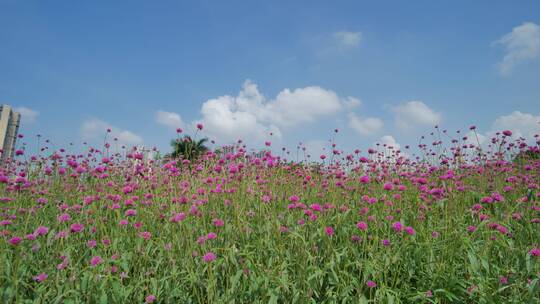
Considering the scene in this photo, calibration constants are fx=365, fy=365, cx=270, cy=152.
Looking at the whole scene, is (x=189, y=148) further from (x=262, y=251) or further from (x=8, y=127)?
(x=8, y=127)

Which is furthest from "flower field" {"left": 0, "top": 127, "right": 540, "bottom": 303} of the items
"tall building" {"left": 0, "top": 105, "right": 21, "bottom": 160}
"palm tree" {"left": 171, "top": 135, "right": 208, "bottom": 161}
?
"tall building" {"left": 0, "top": 105, "right": 21, "bottom": 160}

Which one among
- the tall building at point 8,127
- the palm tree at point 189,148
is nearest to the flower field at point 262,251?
the palm tree at point 189,148

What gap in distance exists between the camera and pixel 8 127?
37.3ft

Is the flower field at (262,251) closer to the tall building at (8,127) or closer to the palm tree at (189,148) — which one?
the palm tree at (189,148)

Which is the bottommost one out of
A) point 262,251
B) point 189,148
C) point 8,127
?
point 262,251

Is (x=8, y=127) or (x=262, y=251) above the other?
(x=8, y=127)

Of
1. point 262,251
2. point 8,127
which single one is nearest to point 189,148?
point 262,251

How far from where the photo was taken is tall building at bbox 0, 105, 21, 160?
1093 centimetres

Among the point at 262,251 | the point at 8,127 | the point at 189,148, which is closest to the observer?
the point at 262,251

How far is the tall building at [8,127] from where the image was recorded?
1093 cm

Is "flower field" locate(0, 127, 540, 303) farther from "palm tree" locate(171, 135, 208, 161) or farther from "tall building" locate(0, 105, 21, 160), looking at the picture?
"tall building" locate(0, 105, 21, 160)

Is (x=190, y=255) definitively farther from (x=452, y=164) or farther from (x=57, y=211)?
(x=452, y=164)

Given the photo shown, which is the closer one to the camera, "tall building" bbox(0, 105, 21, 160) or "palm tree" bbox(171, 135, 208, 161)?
"palm tree" bbox(171, 135, 208, 161)

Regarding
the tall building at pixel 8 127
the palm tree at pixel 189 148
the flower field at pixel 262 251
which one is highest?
the tall building at pixel 8 127
